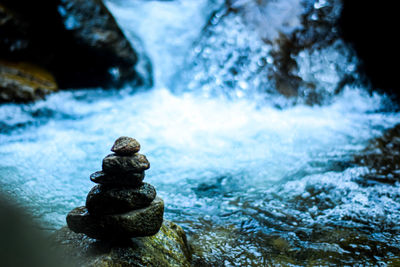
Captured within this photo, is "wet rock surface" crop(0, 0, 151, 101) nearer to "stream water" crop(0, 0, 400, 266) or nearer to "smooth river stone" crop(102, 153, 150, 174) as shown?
"stream water" crop(0, 0, 400, 266)

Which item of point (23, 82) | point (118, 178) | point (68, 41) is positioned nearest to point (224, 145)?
point (118, 178)

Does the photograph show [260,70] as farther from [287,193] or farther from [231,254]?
[231,254]

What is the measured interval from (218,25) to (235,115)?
3059 mm

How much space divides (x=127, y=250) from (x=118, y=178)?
19.0 inches

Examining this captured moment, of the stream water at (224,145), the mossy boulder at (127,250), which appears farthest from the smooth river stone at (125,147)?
the stream water at (224,145)

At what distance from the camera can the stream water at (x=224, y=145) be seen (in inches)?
113

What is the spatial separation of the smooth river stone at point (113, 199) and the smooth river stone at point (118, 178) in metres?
0.04

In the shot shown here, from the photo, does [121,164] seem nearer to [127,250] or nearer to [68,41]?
[127,250]

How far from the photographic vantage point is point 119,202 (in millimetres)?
1991

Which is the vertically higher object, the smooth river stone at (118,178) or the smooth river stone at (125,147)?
the smooth river stone at (125,147)

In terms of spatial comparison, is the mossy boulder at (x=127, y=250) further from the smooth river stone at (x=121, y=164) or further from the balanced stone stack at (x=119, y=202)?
the smooth river stone at (x=121, y=164)

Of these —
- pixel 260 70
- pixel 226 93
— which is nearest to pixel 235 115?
pixel 226 93

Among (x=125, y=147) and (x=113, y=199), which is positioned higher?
(x=125, y=147)

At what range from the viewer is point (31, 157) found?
4.66 metres
